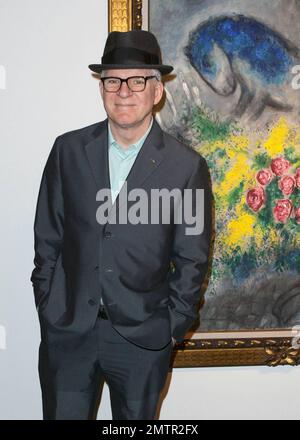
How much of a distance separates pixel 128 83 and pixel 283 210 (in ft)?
3.62

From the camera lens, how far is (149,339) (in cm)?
234

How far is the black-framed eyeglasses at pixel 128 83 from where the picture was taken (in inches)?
91.4

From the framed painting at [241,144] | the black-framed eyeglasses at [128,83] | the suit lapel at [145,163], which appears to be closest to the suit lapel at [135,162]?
the suit lapel at [145,163]

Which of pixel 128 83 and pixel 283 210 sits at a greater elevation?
pixel 128 83

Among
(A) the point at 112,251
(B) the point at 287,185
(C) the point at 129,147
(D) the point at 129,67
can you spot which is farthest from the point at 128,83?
(B) the point at 287,185

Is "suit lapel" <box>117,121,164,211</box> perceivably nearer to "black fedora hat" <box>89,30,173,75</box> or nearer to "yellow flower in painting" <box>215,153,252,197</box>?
"black fedora hat" <box>89,30,173,75</box>

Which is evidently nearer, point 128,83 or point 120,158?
point 128,83

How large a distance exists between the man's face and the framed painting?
57 centimetres

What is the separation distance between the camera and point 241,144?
3.01 metres

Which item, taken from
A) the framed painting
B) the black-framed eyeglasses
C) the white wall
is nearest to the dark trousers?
the white wall

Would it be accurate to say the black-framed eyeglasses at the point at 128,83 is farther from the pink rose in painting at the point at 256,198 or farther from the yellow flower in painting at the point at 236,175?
the pink rose in painting at the point at 256,198

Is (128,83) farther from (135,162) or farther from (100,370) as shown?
(100,370)

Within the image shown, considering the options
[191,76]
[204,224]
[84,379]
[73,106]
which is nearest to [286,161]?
[191,76]

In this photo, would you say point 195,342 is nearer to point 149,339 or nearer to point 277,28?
point 149,339
